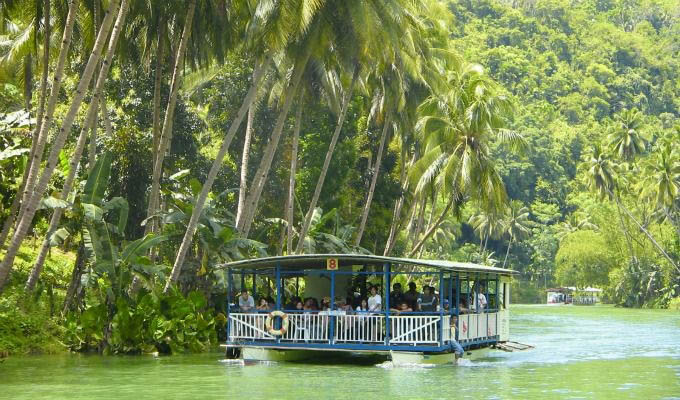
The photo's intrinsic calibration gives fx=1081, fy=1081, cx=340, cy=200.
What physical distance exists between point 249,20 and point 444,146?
18093mm

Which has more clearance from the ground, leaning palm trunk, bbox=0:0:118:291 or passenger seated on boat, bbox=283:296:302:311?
leaning palm trunk, bbox=0:0:118:291

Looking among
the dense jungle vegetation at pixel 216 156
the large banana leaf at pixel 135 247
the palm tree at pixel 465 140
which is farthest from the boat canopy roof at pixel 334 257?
the palm tree at pixel 465 140

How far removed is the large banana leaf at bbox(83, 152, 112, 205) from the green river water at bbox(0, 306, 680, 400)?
4160mm

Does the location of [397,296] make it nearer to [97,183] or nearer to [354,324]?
[354,324]

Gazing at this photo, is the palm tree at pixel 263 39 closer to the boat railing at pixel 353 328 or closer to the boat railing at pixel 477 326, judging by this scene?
the boat railing at pixel 353 328

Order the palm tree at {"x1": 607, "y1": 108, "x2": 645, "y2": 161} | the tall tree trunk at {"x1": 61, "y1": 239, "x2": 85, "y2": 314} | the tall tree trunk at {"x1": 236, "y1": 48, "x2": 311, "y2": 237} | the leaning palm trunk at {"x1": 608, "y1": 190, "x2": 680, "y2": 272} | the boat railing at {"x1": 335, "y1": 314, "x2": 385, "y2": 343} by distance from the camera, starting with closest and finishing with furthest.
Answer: the boat railing at {"x1": 335, "y1": 314, "x2": 385, "y2": 343}
the tall tree trunk at {"x1": 61, "y1": 239, "x2": 85, "y2": 314}
the tall tree trunk at {"x1": 236, "y1": 48, "x2": 311, "y2": 237}
the leaning palm trunk at {"x1": 608, "y1": 190, "x2": 680, "y2": 272}
the palm tree at {"x1": 607, "y1": 108, "x2": 645, "y2": 161}

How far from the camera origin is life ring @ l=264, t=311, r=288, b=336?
1050 inches

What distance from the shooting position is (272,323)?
2681cm

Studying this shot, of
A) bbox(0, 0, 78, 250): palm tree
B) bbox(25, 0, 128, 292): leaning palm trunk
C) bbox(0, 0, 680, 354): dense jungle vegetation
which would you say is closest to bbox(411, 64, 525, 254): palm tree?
bbox(0, 0, 680, 354): dense jungle vegetation

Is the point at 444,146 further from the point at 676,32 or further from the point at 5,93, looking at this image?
the point at 676,32

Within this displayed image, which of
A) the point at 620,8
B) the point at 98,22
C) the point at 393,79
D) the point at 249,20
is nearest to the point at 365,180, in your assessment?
the point at 393,79

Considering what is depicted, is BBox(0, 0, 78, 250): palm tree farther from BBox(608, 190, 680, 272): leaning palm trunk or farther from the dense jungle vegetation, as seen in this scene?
BBox(608, 190, 680, 272): leaning palm trunk

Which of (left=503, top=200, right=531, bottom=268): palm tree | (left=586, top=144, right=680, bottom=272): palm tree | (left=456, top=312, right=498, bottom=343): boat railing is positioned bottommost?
(left=456, top=312, right=498, bottom=343): boat railing

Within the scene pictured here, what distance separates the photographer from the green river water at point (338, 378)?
20703mm
